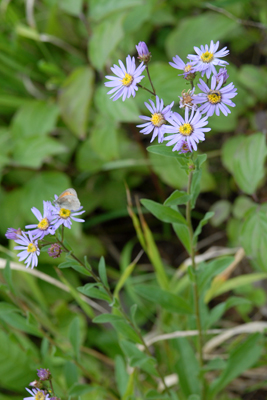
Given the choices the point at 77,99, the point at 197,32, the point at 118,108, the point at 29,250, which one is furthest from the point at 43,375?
the point at 197,32

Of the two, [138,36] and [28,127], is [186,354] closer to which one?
[28,127]

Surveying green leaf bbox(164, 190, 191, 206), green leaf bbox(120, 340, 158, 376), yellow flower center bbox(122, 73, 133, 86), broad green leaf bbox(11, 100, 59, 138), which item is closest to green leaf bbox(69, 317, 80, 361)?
green leaf bbox(120, 340, 158, 376)

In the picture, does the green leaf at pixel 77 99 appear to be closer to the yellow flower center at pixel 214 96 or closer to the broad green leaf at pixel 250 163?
the broad green leaf at pixel 250 163

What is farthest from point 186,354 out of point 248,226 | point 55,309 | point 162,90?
point 162,90

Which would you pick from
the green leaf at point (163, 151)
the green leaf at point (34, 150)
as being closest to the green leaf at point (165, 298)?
the green leaf at point (163, 151)

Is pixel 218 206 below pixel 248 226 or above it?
above

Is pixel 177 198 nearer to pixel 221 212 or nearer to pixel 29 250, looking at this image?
pixel 29 250
